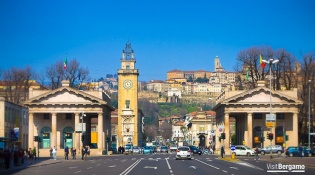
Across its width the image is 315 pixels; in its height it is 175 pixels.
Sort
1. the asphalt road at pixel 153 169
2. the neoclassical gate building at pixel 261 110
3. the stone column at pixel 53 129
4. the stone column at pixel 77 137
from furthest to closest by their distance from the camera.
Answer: the stone column at pixel 53 129 < the stone column at pixel 77 137 < the neoclassical gate building at pixel 261 110 < the asphalt road at pixel 153 169

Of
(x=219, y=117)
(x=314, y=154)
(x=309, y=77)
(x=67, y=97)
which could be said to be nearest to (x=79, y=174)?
(x=314, y=154)

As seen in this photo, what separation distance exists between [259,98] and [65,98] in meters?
33.0

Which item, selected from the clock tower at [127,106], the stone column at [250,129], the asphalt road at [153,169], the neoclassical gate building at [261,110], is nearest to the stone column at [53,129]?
the neoclassical gate building at [261,110]

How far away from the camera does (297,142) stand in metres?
106

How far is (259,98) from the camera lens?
10631 centimetres

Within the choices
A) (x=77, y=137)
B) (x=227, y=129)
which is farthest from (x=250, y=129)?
(x=77, y=137)

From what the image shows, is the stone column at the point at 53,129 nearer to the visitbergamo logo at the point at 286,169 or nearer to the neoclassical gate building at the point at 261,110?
the neoclassical gate building at the point at 261,110

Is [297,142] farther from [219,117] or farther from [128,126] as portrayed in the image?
[128,126]

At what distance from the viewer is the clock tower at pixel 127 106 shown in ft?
549

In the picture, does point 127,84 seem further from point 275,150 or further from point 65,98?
point 275,150

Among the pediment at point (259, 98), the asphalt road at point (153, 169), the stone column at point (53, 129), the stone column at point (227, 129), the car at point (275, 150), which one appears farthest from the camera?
the stone column at point (227, 129)

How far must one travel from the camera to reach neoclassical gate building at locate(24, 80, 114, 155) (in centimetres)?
10700

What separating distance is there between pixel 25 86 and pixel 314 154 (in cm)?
6462

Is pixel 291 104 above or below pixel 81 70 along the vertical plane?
below
